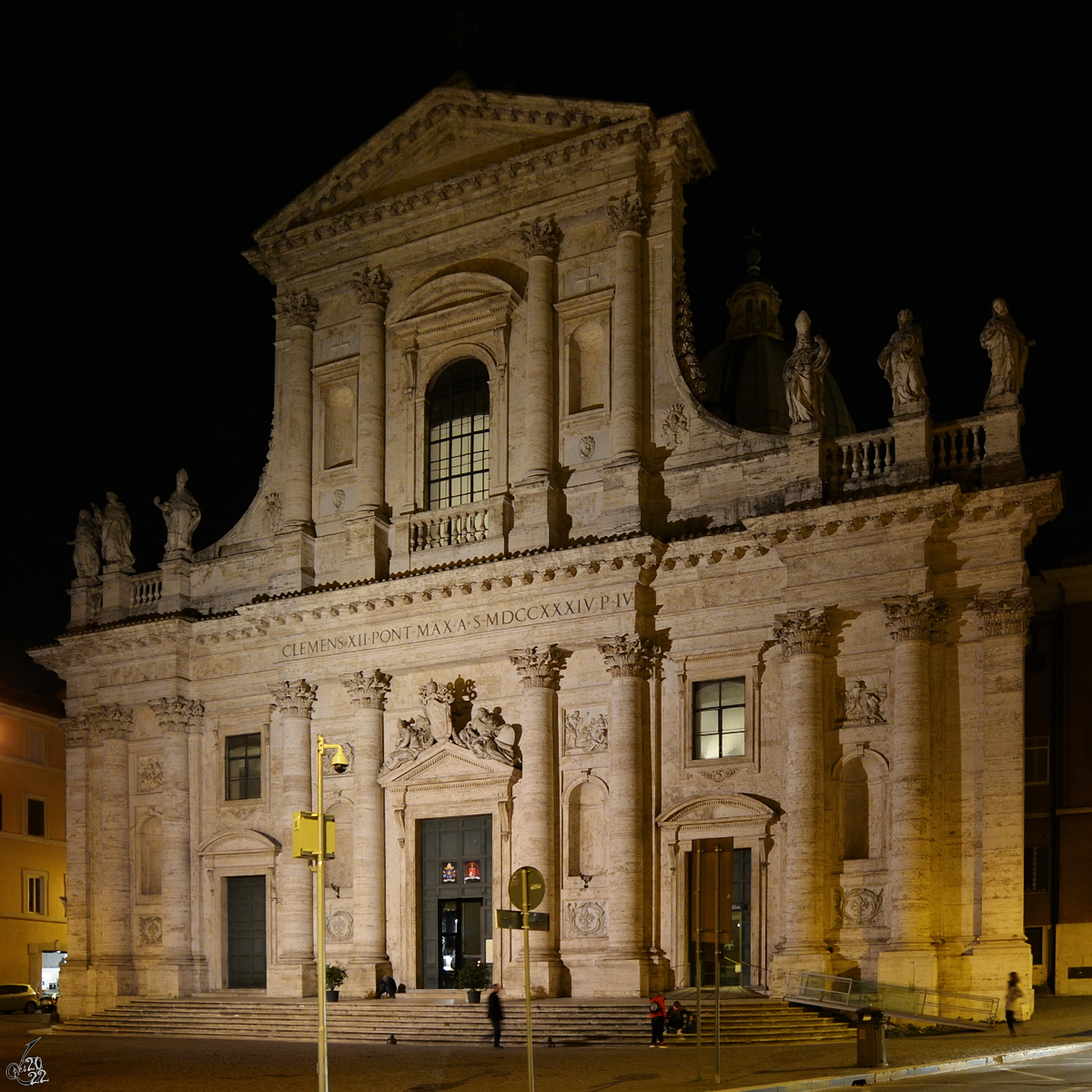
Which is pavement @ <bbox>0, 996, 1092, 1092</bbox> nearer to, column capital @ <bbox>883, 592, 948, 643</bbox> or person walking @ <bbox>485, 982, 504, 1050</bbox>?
person walking @ <bbox>485, 982, 504, 1050</bbox>

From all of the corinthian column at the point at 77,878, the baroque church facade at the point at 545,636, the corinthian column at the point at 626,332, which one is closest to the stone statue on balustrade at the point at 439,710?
the baroque church facade at the point at 545,636

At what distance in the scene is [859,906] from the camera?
2430 cm

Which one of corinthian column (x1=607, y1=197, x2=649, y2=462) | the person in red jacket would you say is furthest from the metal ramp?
corinthian column (x1=607, y1=197, x2=649, y2=462)

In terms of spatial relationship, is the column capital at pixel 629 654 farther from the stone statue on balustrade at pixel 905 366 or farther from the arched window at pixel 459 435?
the stone statue on balustrade at pixel 905 366

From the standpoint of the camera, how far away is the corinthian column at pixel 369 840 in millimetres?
28375

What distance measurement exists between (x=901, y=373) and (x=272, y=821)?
16135 mm

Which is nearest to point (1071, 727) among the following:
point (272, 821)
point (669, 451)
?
point (669, 451)

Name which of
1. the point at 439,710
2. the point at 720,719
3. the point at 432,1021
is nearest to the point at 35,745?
the point at 439,710

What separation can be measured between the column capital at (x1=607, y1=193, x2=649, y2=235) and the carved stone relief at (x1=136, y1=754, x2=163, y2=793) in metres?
15.8

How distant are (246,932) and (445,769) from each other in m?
6.44

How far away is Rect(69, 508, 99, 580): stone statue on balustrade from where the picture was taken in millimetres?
34438

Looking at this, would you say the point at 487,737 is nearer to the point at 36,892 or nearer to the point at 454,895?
the point at 454,895

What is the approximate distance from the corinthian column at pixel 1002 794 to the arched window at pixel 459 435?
1099cm

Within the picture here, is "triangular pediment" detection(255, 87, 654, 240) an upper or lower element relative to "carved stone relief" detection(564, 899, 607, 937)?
upper
